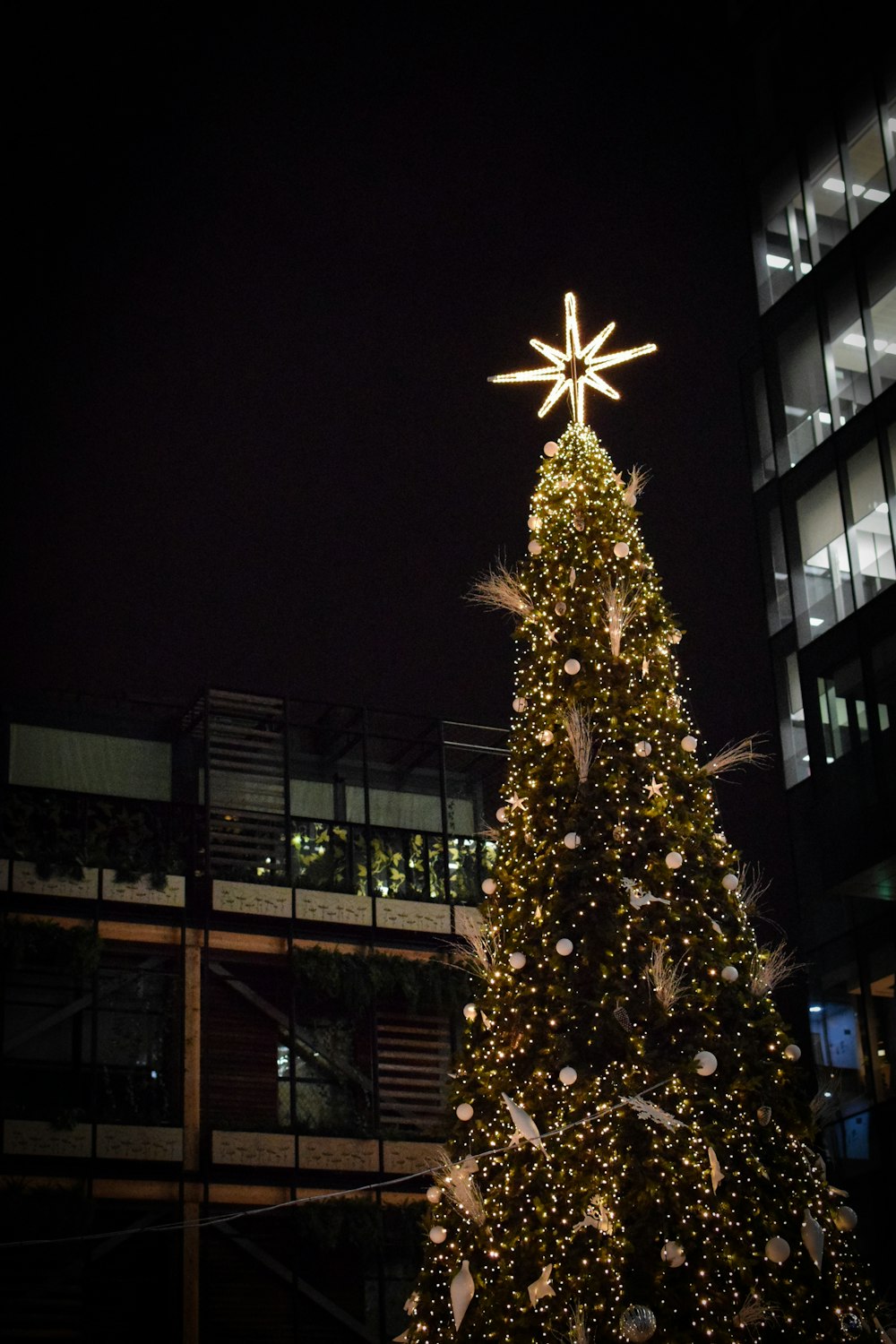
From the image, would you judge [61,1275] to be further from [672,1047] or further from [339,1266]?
[672,1047]

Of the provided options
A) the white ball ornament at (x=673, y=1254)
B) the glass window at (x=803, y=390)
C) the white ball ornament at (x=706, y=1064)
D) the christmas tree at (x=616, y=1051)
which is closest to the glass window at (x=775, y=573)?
the glass window at (x=803, y=390)

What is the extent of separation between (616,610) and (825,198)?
42.9 feet

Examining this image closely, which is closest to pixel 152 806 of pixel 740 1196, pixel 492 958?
pixel 492 958

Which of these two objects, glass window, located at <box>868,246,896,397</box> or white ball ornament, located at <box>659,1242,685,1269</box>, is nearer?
white ball ornament, located at <box>659,1242,685,1269</box>

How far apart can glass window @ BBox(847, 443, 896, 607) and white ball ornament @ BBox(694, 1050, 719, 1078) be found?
35.1 feet

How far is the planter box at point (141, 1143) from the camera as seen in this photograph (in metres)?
21.1

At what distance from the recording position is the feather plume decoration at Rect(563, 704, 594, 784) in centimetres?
1241

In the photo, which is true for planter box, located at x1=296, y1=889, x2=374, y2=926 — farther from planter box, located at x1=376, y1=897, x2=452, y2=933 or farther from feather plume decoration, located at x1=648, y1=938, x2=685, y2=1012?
feather plume decoration, located at x1=648, y1=938, x2=685, y2=1012

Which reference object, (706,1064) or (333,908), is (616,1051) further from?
(333,908)

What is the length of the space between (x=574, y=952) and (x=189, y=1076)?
11734 millimetres

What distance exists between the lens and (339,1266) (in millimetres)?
22750

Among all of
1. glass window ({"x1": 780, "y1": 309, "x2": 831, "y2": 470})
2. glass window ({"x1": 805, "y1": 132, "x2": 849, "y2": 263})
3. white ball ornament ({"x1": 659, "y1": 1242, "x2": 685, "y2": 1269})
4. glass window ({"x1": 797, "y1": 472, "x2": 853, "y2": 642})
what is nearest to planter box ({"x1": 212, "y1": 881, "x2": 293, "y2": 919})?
glass window ({"x1": 797, "y1": 472, "x2": 853, "y2": 642})

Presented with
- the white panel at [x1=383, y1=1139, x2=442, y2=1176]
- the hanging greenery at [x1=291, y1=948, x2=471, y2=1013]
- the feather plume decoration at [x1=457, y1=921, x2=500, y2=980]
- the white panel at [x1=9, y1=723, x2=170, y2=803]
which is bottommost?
the white panel at [x1=383, y1=1139, x2=442, y2=1176]

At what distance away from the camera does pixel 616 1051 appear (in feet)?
38.1
